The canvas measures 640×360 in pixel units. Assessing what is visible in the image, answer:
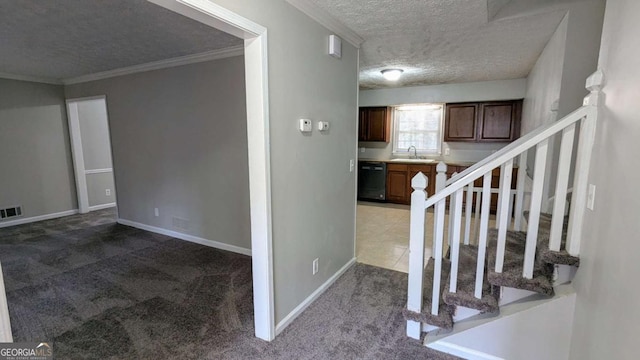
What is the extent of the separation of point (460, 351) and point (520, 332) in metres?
0.38

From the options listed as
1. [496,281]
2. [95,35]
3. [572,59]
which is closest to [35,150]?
[95,35]

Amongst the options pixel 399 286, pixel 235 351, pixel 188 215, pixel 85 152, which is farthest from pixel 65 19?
pixel 85 152

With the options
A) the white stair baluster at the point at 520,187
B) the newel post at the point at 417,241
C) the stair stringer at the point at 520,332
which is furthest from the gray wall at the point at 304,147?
the white stair baluster at the point at 520,187

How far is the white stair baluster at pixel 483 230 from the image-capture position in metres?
1.81

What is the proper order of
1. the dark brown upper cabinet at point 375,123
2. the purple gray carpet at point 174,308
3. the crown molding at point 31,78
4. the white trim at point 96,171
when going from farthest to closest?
1. the dark brown upper cabinet at point 375,123
2. the white trim at point 96,171
3. the crown molding at point 31,78
4. the purple gray carpet at point 174,308

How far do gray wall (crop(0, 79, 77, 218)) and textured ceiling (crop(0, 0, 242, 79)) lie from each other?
94 centimetres

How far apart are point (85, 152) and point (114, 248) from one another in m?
2.86

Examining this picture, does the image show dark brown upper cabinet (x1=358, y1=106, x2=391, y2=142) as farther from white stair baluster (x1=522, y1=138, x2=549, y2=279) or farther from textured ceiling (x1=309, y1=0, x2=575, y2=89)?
white stair baluster (x1=522, y1=138, x2=549, y2=279)

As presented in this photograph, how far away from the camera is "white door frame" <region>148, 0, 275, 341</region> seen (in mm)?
1783

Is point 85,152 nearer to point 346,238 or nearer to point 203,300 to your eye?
point 203,300

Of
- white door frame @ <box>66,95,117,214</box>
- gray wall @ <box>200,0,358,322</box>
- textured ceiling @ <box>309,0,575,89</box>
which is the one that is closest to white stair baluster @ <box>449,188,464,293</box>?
gray wall @ <box>200,0,358,322</box>

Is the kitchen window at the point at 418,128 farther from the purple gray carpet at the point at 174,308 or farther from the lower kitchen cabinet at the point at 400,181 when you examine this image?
the purple gray carpet at the point at 174,308

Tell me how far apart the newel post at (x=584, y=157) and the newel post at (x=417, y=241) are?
0.79 meters

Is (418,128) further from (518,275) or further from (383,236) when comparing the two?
(518,275)
